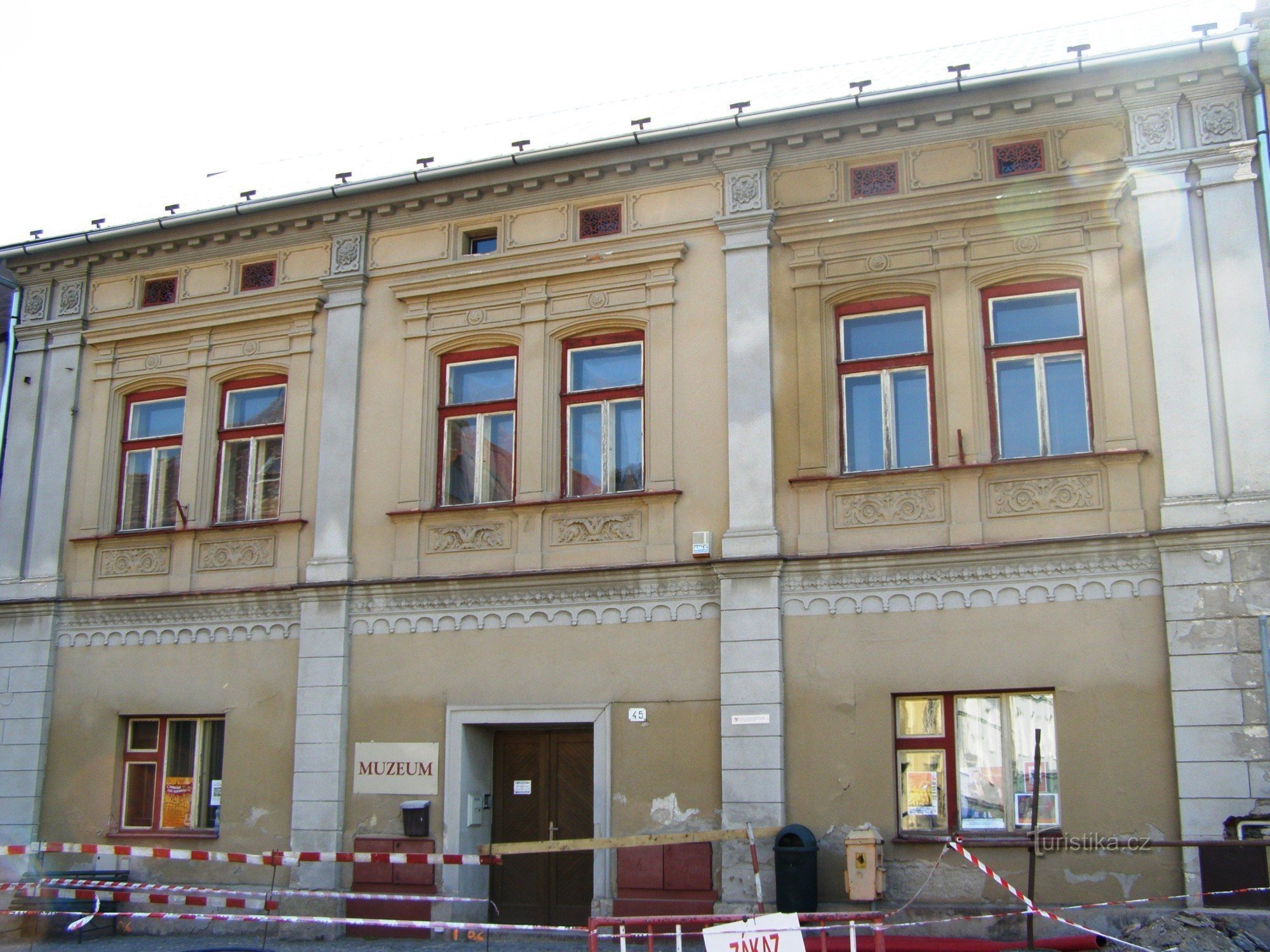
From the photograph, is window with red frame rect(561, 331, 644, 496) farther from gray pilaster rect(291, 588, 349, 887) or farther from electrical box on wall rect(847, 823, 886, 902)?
electrical box on wall rect(847, 823, 886, 902)

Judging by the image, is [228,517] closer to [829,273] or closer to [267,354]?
[267,354]

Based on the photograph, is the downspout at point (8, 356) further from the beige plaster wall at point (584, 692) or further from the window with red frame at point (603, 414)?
the window with red frame at point (603, 414)

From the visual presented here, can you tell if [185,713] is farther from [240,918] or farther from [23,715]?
[240,918]

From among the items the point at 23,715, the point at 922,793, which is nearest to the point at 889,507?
the point at 922,793

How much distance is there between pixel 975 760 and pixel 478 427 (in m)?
6.65

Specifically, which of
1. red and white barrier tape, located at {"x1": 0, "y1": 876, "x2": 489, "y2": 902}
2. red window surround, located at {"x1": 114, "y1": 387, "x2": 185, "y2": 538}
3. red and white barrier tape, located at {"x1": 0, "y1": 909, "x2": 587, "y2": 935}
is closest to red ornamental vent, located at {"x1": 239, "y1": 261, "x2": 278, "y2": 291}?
red window surround, located at {"x1": 114, "y1": 387, "x2": 185, "y2": 538}

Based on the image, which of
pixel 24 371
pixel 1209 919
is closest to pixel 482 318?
pixel 24 371

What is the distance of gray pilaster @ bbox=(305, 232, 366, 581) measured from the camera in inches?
579

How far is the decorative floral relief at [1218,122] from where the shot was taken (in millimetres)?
12164

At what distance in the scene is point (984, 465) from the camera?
12430 mm

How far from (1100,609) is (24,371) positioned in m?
13.7

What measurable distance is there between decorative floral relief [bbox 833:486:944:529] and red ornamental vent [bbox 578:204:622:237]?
4.18 meters

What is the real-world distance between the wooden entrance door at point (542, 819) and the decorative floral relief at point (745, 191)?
19.7 feet

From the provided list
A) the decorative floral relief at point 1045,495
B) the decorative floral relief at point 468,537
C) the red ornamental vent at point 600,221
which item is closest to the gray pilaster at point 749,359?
the red ornamental vent at point 600,221
